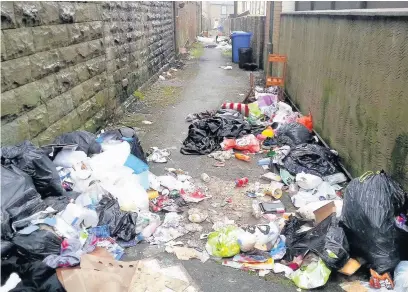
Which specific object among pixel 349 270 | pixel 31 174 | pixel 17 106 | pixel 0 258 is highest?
pixel 17 106

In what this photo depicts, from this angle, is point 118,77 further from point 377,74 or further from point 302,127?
point 377,74

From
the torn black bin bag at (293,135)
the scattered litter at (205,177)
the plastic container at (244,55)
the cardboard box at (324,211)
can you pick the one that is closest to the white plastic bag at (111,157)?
the scattered litter at (205,177)

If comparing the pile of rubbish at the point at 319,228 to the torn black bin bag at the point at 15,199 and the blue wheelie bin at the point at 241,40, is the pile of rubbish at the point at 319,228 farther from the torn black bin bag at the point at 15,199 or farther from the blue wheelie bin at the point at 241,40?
the blue wheelie bin at the point at 241,40

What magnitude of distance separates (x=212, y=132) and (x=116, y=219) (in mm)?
2668

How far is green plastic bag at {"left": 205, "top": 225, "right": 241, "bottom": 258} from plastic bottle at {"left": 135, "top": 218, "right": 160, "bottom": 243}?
519 mm

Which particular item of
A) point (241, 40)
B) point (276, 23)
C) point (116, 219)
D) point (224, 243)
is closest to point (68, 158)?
point (116, 219)

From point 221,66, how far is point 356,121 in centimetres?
1030

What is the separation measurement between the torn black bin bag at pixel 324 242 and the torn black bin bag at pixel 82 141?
7.11 feet

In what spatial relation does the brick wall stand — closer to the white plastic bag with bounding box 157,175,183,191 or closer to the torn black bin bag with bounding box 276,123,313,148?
the torn black bin bag with bounding box 276,123,313,148

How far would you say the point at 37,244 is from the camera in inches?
103

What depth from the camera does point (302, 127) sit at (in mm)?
5312

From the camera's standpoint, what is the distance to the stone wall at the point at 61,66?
3.31 m

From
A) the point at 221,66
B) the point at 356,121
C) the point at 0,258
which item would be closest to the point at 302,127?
the point at 356,121

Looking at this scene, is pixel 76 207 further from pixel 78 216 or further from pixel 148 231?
pixel 148 231
